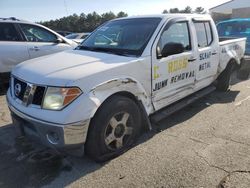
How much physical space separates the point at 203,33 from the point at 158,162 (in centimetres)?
286

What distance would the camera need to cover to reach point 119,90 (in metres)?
3.53

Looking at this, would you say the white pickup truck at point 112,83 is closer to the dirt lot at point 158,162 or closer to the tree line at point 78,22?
the dirt lot at point 158,162

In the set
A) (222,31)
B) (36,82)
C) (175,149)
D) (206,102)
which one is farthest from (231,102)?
(222,31)

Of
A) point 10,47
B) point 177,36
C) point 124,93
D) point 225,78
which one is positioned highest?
point 177,36

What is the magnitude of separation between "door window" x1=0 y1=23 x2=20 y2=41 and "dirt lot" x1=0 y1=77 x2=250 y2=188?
9.85 ft

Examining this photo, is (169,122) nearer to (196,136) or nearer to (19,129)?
(196,136)

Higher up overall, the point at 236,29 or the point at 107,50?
the point at 107,50

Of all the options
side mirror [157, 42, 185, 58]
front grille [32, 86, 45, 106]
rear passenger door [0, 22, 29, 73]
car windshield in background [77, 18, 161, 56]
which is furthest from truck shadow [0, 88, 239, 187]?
rear passenger door [0, 22, 29, 73]

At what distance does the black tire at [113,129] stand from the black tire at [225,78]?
3272 mm

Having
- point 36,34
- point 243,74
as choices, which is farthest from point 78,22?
point 243,74

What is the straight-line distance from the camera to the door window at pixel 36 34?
7.35 metres

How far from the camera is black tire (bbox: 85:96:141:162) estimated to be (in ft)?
10.9

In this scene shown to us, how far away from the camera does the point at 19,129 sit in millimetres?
3568

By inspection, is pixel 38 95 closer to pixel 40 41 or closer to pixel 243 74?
pixel 40 41
